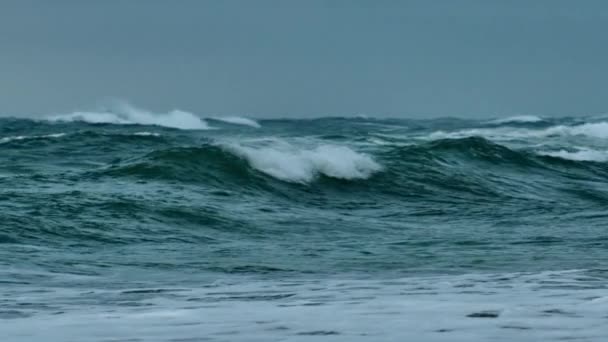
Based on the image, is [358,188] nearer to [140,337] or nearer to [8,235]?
[8,235]

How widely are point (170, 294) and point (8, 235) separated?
11.1 ft

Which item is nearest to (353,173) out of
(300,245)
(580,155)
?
(300,245)

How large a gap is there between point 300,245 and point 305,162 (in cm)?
727

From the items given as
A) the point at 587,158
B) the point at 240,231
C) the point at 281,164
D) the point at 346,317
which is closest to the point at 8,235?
the point at 240,231

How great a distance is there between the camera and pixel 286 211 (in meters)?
13.5

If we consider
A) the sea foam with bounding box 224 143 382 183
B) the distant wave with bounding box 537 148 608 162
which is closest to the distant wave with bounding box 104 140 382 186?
the sea foam with bounding box 224 143 382 183

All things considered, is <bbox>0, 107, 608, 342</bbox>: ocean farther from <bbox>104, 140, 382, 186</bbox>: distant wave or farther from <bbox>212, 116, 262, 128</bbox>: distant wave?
<bbox>212, 116, 262, 128</bbox>: distant wave

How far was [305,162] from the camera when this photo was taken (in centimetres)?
1755

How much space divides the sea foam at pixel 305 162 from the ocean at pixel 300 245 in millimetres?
44

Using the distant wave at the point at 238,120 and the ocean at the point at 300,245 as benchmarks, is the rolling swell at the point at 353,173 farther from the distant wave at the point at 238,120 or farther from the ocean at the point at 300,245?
the distant wave at the point at 238,120

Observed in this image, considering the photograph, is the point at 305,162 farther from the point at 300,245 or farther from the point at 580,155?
the point at 580,155

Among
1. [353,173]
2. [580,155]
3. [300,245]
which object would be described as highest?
[580,155]

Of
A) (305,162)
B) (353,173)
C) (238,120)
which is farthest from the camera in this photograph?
(238,120)

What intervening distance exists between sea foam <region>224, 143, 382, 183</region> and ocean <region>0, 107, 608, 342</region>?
0.15ft
